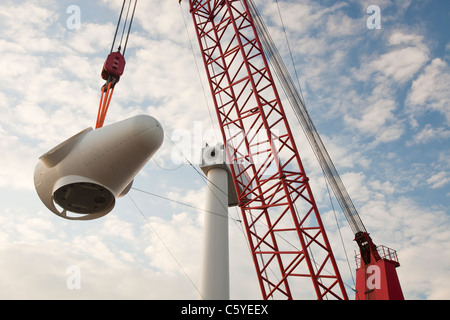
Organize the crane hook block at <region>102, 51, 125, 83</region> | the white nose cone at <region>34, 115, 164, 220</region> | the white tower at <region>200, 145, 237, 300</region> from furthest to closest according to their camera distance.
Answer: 1. the white tower at <region>200, 145, 237, 300</region>
2. the crane hook block at <region>102, 51, 125, 83</region>
3. the white nose cone at <region>34, 115, 164, 220</region>

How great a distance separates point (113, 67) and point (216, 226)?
11.9 metres

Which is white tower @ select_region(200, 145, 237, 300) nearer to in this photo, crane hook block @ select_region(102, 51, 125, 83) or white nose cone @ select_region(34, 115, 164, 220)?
white nose cone @ select_region(34, 115, 164, 220)

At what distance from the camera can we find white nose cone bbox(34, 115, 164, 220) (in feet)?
35.5

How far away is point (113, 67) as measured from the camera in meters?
14.4

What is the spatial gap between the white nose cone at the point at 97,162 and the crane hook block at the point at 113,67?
3842mm

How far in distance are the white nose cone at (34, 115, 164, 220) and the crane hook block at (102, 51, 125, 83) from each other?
3842 millimetres

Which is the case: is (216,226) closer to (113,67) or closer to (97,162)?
(97,162)

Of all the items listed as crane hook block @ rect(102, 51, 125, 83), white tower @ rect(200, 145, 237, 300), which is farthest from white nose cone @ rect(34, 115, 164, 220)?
white tower @ rect(200, 145, 237, 300)

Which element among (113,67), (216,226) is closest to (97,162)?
(113,67)

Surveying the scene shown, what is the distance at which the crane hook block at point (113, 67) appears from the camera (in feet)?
46.8

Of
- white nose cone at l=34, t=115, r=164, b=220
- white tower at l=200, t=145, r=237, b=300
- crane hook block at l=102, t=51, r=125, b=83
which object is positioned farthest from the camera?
white tower at l=200, t=145, r=237, b=300

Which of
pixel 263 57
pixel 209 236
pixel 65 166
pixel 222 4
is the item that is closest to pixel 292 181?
pixel 209 236

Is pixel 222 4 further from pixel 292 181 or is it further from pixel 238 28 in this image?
pixel 292 181
